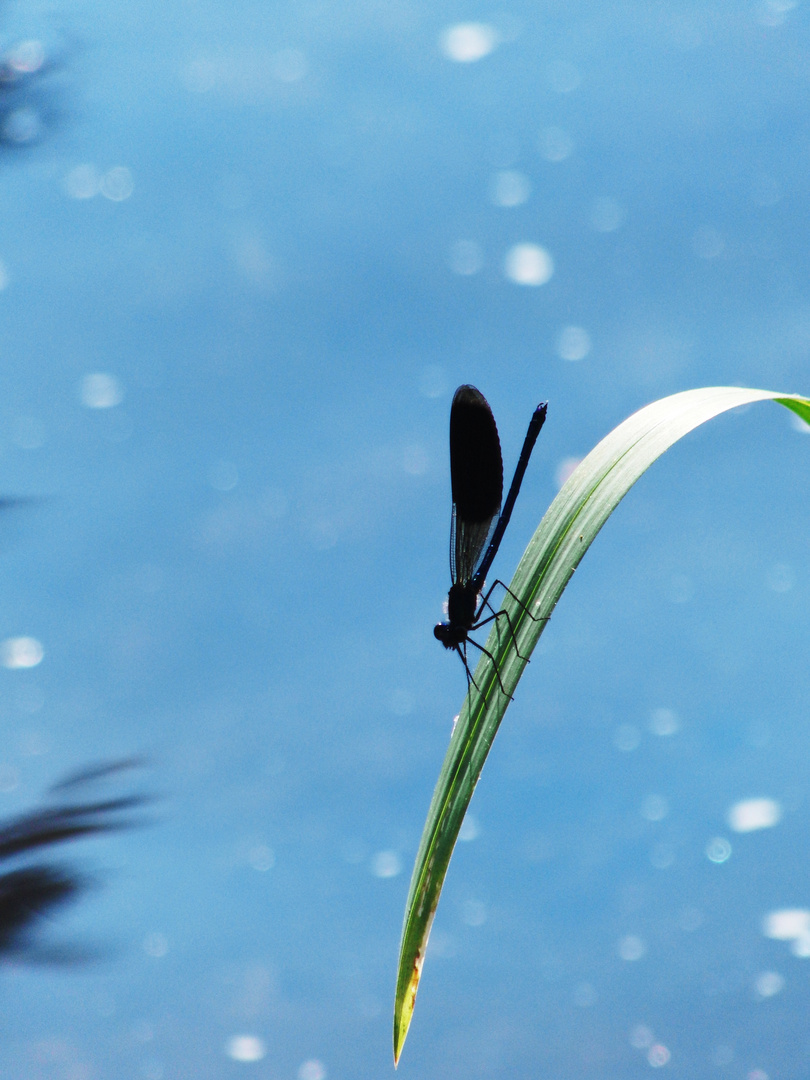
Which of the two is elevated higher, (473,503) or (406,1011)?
(473,503)

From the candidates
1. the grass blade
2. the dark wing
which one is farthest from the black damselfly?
the grass blade

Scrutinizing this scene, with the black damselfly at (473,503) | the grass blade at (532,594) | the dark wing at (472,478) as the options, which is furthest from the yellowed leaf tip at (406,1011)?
the dark wing at (472,478)

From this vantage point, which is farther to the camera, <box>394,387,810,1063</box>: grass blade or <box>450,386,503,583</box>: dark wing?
<box>450,386,503,583</box>: dark wing

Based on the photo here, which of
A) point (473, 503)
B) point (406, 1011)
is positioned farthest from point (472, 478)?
point (406, 1011)

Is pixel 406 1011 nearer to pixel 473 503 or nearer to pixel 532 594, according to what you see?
pixel 532 594

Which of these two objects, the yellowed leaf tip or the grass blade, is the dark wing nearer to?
the grass blade
